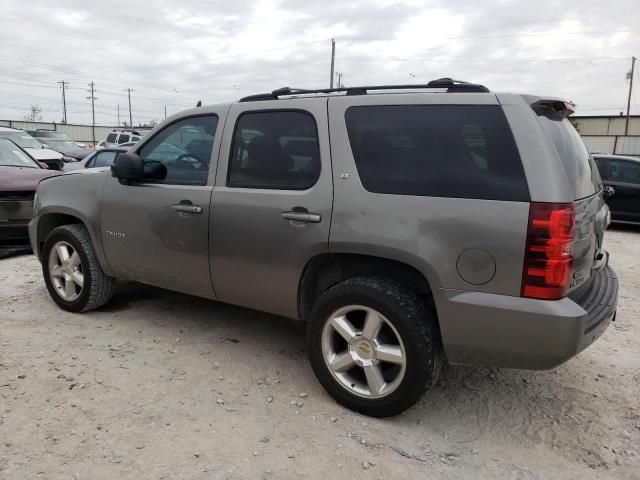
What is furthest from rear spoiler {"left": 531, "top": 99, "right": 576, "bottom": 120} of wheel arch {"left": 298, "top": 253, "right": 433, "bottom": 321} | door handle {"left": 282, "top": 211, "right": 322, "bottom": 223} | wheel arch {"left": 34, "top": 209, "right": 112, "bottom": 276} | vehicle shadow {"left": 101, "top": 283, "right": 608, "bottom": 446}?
wheel arch {"left": 34, "top": 209, "right": 112, "bottom": 276}

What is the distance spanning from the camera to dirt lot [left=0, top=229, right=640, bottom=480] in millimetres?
2592

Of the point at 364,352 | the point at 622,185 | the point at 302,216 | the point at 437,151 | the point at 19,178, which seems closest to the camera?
the point at 437,151

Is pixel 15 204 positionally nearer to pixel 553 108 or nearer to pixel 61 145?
pixel 553 108

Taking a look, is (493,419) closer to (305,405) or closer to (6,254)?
(305,405)

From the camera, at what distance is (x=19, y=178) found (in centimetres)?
692

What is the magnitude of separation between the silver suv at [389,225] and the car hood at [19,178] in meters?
3.60

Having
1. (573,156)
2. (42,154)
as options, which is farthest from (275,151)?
(42,154)

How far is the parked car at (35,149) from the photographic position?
12938 millimetres

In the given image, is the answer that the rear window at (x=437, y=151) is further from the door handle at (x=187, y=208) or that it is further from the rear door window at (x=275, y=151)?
the door handle at (x=187, y=208)

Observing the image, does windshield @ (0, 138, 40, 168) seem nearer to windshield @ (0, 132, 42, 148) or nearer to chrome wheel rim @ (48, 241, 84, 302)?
chrome wheel rim @ (48, 241, 84, 302)

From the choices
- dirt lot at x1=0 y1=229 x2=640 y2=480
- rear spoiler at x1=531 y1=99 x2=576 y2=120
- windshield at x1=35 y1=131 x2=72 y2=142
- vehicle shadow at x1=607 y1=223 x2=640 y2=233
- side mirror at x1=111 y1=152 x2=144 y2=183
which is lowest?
dirt lot at x1=0 y1=229 x2=640 y2=480

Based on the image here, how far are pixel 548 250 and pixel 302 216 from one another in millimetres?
1369

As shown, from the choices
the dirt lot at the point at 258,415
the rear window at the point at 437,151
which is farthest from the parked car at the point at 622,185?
the rear window at the point at 437,151

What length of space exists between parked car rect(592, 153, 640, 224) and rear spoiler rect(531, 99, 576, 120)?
7986mm
